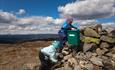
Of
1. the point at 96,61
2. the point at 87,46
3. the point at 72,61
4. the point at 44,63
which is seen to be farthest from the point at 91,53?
the point at 44,63

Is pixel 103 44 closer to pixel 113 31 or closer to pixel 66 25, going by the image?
pixel 113 31

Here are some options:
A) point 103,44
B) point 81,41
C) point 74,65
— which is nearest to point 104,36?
point 103,44

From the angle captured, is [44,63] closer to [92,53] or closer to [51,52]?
[51,52]

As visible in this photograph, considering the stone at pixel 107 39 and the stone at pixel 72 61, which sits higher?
the stone at pixel 107 39

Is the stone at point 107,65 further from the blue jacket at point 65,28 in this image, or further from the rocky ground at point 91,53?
the blue jacket at point 65,28

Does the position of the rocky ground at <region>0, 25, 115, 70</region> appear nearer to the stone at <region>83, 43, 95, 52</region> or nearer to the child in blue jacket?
the stone at <region>83, 43, 95, 52</region>

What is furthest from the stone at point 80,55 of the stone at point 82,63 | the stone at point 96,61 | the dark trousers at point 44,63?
the dark trousers at point 44,63

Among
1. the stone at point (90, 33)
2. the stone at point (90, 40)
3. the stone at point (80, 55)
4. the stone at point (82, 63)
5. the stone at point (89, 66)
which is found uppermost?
the stone at point (90, 33)

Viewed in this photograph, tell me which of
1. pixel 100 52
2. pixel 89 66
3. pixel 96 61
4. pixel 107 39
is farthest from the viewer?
pixel 107 39

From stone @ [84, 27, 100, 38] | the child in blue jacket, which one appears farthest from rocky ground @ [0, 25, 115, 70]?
the child in blue jacket

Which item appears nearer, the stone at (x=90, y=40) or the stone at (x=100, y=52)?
the stone at (x=100, y=52)

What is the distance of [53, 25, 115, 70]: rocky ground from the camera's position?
60.2 ft

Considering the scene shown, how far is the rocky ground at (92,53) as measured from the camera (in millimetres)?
18359

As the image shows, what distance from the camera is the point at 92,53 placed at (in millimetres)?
19281
